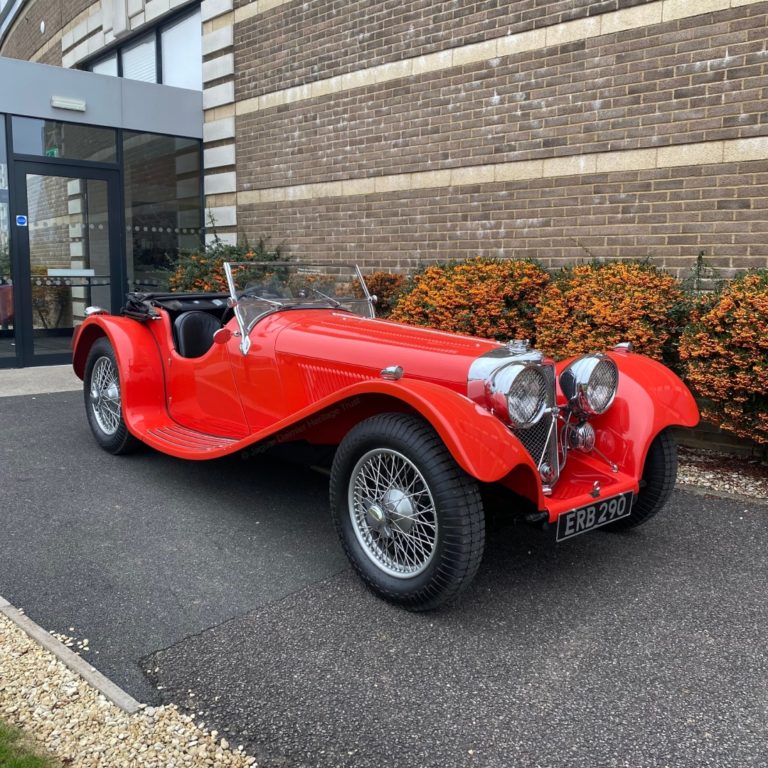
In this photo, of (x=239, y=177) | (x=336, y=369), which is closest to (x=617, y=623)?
(x=336, y=369)

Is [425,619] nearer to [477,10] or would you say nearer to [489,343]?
[489,343]

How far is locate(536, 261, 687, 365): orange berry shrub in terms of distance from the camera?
5.47 m

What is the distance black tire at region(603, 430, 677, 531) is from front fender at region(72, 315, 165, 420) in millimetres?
3279

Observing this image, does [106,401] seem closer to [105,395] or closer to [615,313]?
[105,395]

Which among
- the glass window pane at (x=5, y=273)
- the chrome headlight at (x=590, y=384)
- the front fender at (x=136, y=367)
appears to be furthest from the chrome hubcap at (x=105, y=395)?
the glass window pane at (x=5, y=273)

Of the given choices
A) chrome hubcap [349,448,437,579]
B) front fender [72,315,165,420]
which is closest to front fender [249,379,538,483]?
chrome hubcap [349,448,437,579]

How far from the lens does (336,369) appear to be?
3.77 metres

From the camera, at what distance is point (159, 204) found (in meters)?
10.5

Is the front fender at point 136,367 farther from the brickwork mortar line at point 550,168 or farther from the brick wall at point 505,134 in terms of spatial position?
the brickwork mortar line at point 550,168

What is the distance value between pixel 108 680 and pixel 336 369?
1.87 m

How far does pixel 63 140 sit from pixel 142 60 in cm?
376

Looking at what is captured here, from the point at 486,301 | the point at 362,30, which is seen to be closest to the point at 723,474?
the point at 486,301

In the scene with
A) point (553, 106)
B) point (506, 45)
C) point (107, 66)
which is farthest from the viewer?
point (107, 66)

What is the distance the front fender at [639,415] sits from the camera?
11.5 ft
